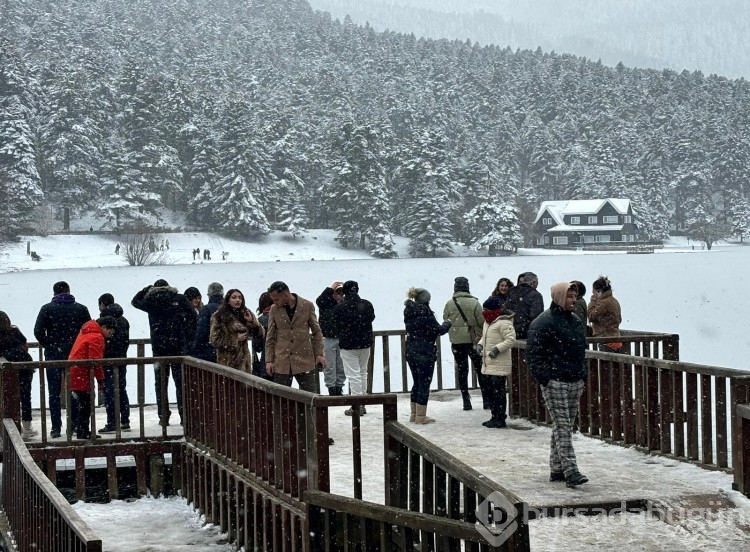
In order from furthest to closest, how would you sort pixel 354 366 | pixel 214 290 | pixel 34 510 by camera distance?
pixel 354 366 < pixel 214 290 < pixel 34 510

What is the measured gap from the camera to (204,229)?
362ft

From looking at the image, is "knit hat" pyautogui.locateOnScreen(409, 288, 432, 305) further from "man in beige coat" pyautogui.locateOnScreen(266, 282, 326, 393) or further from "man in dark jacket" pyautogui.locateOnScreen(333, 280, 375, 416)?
"man in beige coat" pyautogui.locateOnScreen(266, 282, 326, 393)

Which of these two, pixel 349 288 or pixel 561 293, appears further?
pixel 349 288

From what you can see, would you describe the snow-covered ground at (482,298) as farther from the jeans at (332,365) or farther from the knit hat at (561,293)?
the knit hat at (561,293)

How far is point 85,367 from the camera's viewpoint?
437 inches

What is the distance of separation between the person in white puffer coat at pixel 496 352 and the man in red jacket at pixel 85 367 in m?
4.19

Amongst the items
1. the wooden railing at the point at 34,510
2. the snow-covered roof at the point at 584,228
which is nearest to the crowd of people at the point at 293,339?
the wooden railing at the point at 34,510

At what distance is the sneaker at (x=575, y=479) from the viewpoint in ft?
28.6

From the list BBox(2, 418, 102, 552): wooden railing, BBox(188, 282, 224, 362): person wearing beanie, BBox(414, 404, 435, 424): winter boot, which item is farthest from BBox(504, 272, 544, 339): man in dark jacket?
BBox(2, 418, 102, 552): wooden railing

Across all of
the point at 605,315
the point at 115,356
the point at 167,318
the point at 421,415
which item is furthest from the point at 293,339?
the point at 605,315

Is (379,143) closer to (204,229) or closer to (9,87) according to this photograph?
(204,229)

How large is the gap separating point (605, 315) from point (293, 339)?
178 inches

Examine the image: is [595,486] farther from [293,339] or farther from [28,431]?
[28,431]

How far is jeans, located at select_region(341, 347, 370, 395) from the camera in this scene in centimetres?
1280
